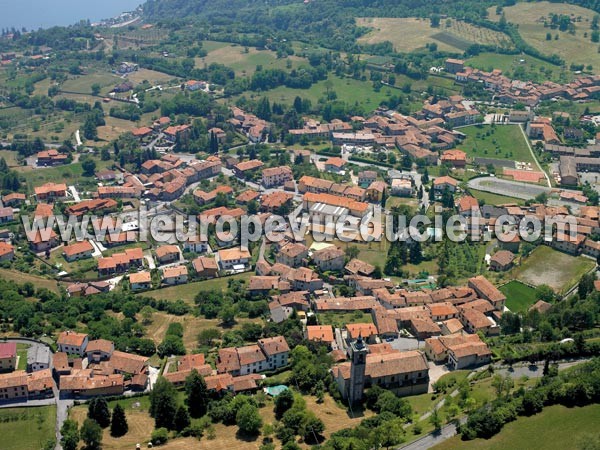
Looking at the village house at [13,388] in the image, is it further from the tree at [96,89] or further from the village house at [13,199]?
the tree at [96,89]

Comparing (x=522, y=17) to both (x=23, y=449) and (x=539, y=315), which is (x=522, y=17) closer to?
(x=539, y=315)

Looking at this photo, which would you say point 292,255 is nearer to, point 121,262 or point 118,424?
point 121,262

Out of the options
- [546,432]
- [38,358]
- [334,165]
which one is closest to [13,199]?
[38,358]

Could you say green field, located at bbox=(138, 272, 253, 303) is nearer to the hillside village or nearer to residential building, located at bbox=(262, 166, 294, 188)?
the hillside village

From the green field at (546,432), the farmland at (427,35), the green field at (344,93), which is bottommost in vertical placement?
the green field at (546,432)

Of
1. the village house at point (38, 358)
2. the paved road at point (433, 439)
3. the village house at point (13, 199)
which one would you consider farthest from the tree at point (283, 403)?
the village house at point (13, 199)

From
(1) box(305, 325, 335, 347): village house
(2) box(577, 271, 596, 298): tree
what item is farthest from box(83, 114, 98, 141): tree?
(2) box(577, 271, 596, 298): tree
